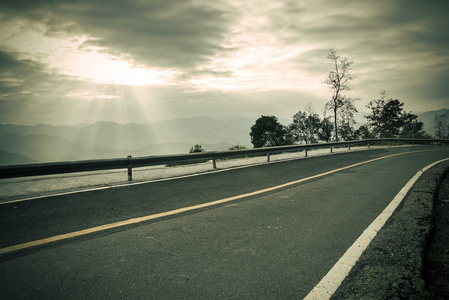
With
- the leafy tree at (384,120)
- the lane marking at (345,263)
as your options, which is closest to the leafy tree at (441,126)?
the leafy tree at (384,120)

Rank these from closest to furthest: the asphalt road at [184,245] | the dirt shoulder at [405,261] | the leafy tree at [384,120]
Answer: the dirt shoulder at [405,261] → the asphalt road at [184,245] → the leafy tree at [384,120]

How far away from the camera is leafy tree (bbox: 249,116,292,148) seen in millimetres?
58094

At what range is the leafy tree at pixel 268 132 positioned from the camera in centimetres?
5809

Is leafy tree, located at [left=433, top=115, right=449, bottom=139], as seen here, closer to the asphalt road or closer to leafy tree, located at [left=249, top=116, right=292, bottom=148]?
leafy tree, located at [left=249, top=116, right=292, bottom=148]

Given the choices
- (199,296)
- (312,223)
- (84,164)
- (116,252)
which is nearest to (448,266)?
(312,223)

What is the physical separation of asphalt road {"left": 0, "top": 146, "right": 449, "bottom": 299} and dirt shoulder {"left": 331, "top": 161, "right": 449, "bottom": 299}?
1.01 ft

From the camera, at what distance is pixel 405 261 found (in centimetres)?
257

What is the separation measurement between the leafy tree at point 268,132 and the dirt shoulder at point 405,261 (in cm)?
5424

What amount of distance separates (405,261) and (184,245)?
8.19 ft

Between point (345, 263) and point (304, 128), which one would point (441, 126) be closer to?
point (304, 128)

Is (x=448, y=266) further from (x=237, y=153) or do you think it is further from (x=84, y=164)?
(x=237, y=153)

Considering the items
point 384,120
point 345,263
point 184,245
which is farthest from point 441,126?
point 184,245

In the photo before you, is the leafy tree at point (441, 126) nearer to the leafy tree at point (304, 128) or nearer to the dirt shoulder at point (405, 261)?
the leafy tree at point (304, 128)

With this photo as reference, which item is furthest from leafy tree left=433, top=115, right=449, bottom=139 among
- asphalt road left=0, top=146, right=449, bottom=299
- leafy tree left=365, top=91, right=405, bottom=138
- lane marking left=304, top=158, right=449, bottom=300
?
lane marking left=304, top=158, right=449, bottom=300
